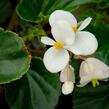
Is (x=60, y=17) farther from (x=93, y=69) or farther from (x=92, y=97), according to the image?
(x=92, y=97)

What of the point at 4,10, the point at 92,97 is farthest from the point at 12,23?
the point at 92,97

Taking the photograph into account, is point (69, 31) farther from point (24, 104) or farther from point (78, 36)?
point (24, 104)

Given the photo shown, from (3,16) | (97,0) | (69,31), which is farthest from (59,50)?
(3,16)

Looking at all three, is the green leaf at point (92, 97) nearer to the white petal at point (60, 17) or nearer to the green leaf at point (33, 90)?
the green leaf at point (33, 90)

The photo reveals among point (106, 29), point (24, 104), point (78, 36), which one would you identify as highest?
point (78, 36)

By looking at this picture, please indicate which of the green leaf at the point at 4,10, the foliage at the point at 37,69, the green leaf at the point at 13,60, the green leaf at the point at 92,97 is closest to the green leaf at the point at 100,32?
the foliage at the point at 37,69
